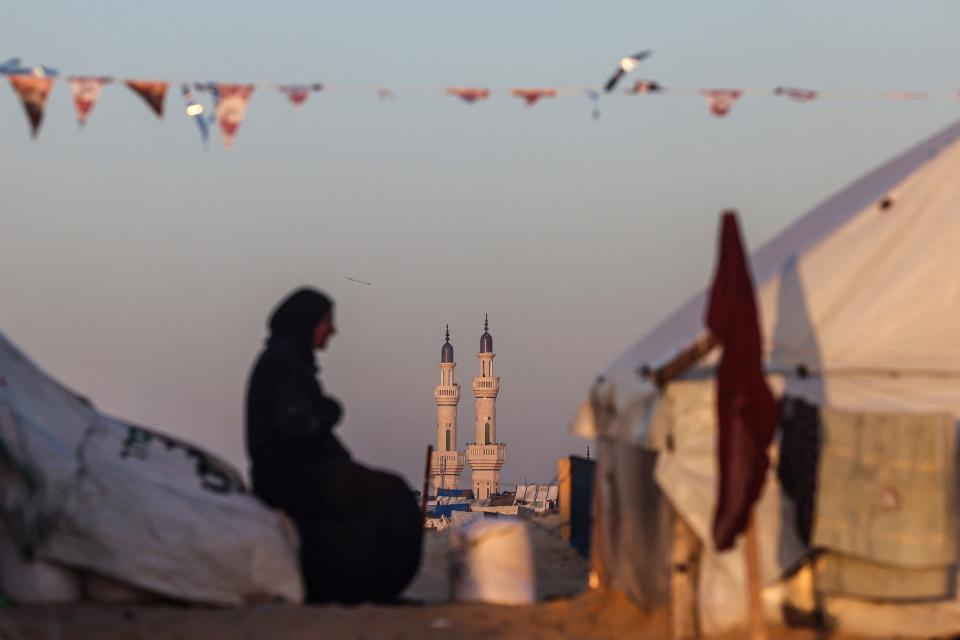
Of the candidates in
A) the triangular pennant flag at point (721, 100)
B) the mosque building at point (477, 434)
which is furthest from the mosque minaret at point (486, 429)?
the triangular pennant flag at point (721, 100)

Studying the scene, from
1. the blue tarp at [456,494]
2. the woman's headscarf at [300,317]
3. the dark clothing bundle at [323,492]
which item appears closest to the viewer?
the dark clothing bundle at [323,492]

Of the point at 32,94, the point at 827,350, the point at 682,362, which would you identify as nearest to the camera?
the point at 682,362

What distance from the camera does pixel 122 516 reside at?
6.93 meters

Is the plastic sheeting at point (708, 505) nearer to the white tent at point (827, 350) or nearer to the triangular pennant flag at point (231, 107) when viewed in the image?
the white tent at point (827, 350)

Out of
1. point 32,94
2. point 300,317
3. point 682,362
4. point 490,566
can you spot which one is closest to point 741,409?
point 682,362

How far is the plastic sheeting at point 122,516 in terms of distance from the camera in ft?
22.4

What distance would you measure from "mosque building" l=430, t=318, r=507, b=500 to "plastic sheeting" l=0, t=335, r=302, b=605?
3852 inches

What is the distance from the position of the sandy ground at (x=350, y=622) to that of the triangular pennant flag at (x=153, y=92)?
2.64m

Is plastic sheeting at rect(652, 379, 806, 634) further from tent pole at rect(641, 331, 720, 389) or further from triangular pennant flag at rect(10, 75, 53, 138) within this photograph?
triangular pennant flag at rect(10, 75, 53, 138)

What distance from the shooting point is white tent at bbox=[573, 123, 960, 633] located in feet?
21.1

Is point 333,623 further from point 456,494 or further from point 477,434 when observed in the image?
point 477,434

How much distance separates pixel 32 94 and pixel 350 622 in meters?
3.21

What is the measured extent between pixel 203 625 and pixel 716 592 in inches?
81.8

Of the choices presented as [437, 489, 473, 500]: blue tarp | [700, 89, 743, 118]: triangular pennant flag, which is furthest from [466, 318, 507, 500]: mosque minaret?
[700, 89, 743, 118]: triangular pennant flag
